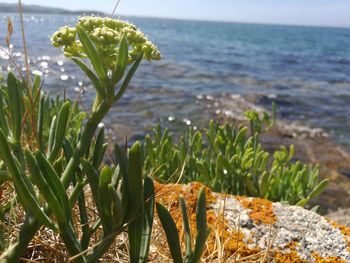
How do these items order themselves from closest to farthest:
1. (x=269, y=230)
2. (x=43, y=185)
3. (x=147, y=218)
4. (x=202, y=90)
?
(x=43, y=185)
(x=147, y=218)
(x=269, y=230)
(x=202, y=90)

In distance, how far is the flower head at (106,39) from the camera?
1382mm

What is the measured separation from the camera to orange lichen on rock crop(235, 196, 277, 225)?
2.13 metres

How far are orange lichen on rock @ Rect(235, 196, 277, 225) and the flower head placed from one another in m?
1.03

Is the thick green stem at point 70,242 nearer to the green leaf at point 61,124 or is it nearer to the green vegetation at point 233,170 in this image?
the green leaf at point 61,124

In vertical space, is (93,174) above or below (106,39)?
below

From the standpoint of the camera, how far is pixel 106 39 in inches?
54.2

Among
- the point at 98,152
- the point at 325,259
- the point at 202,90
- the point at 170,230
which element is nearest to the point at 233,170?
the point at 325,259

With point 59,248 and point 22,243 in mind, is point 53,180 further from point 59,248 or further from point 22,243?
point 59,248

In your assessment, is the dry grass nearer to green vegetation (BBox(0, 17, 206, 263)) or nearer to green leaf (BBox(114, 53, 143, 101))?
green vegetation (BBox(0, 17, 206, 263))

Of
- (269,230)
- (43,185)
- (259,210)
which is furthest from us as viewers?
(259,210)

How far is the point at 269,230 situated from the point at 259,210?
0.64 ft

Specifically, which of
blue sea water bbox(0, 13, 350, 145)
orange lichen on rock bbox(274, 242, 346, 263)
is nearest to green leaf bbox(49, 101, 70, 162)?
orange lichen on rock bbox(274, 242, 346, 263)

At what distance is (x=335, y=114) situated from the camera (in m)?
12.0

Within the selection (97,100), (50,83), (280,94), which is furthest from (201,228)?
(280,94)
